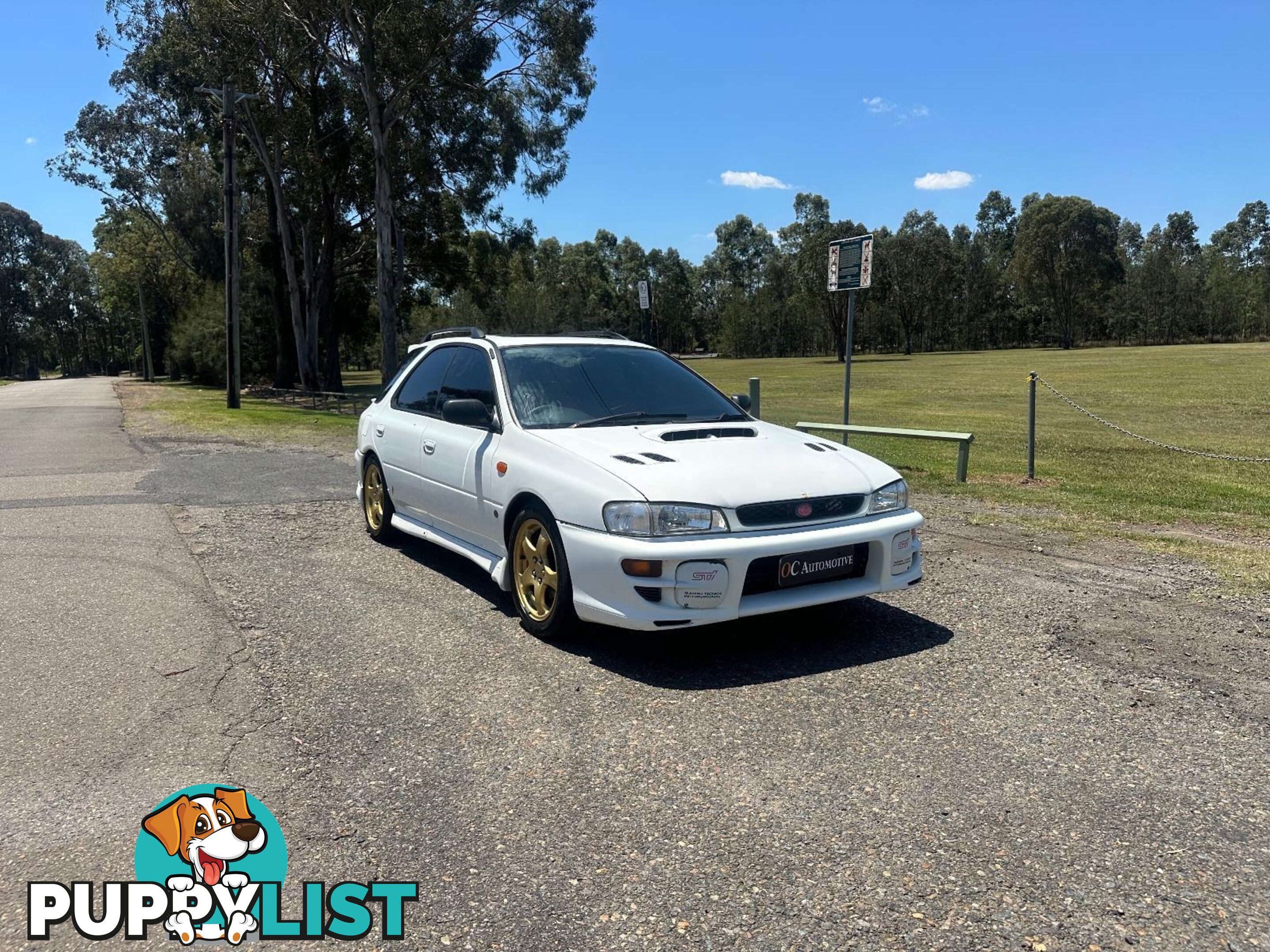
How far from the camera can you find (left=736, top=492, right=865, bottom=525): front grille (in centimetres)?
452

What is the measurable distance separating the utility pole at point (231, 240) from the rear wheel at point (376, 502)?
1871cm

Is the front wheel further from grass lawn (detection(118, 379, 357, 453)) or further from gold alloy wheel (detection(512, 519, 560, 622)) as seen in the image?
grass lawn (detection(118, 379, 357, 453))

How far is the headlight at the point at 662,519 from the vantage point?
441 centimetres

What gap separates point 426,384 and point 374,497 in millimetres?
1196

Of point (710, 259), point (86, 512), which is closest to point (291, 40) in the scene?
point (86, 512)

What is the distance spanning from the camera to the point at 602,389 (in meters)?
5.88

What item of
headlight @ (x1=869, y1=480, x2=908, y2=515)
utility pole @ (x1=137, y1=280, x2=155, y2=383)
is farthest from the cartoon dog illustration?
utility pole @ (x1=137, y1=280, x2=155, y2=383)

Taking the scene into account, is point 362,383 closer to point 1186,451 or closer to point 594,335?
point 1186,451

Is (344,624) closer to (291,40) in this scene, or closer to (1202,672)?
(1202,672)

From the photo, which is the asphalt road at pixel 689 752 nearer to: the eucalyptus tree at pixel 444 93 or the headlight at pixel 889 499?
the headlight at pixel 889 499

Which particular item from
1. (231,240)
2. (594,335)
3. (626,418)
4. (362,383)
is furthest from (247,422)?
(362,383)

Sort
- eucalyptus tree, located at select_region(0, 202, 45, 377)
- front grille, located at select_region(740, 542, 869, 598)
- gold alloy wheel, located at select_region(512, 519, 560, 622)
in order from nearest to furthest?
1. front grille, located at select_region(740, 542, 869, 598)
2. gold alloy wheel, located at select_region(512, 519, 560, 622)
3. eucalyptus tree, located at select_region(0, 202, 45, 377)

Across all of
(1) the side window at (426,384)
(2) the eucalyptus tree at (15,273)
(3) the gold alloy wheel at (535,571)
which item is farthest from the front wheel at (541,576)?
(2) the eucalyptus tree at (15,273)

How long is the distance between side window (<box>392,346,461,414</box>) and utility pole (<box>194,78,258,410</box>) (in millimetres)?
19231
